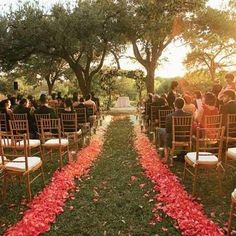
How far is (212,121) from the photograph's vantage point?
9.44 metres

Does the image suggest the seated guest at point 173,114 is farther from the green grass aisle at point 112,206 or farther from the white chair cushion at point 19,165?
the white chair cushion at point 19,165

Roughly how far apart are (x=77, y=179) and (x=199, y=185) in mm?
2632

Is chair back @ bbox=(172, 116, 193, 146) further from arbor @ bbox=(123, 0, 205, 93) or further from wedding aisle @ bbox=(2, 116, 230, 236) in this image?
arbor @ bbox=(123, 0, 205, 93)

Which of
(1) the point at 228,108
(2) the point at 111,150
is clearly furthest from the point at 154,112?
(1) the point at 228,108

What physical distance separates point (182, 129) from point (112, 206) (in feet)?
10.4

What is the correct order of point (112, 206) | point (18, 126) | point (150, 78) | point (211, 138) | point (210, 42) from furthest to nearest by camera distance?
point (210, 42)
point (150, 78)
point (18, 126)
point (211, 138)
point (112, 206)

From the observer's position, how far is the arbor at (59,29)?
71.2 feet

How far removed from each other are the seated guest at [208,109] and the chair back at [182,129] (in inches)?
17.4

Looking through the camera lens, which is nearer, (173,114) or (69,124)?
(173,114)

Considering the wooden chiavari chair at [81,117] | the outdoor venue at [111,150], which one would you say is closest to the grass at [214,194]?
the outdoor venue at [111,150]

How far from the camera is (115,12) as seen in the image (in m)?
23.6

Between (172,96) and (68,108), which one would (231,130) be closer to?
(172,96)

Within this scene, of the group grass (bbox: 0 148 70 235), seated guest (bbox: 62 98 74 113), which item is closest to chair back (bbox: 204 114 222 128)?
grass (bbox: 0 148 70 235)

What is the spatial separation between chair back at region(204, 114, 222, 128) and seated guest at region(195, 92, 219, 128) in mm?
216
